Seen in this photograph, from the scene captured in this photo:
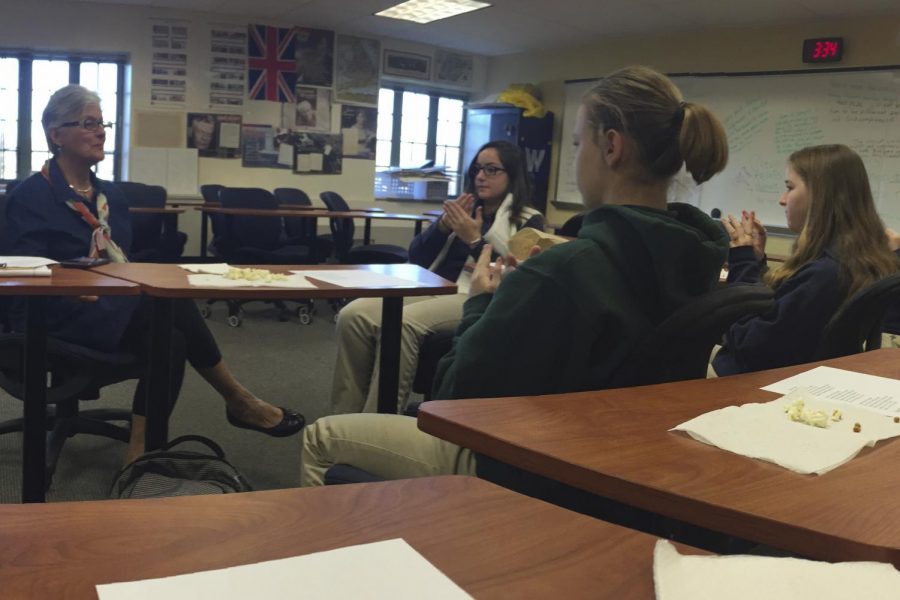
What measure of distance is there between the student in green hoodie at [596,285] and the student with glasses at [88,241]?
108cm

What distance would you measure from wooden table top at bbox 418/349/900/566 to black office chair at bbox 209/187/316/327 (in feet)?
14.3

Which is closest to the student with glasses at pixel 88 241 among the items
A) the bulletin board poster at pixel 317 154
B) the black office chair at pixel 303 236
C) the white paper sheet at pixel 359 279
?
the white paper sheet at pixel 359 279

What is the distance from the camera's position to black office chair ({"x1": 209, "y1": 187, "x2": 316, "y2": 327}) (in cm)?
536

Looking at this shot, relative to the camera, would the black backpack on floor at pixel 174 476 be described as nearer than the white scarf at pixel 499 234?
Yes

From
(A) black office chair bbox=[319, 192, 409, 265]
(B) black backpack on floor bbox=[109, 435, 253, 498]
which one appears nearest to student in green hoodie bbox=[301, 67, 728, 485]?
(B) black backpack on floor bbox=[109, 435, 253, 498]

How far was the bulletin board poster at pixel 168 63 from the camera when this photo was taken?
6793 mm

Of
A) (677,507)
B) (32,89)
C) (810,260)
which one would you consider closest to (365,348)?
(810,260)

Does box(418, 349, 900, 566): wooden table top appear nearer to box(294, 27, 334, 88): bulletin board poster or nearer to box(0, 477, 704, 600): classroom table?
box(0, 477, 704, 600): classroom table

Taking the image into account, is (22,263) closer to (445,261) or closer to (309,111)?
(445,261)

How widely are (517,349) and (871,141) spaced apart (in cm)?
521

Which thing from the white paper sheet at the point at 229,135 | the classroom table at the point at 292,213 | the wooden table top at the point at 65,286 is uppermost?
the white paper sheet at the point at 229,135

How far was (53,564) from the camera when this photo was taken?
1.86ft

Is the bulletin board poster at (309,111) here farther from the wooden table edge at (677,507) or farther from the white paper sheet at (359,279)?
the wooden table edge at (677,507)

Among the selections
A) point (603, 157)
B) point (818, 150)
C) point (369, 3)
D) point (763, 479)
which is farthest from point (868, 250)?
point (369, 3)
